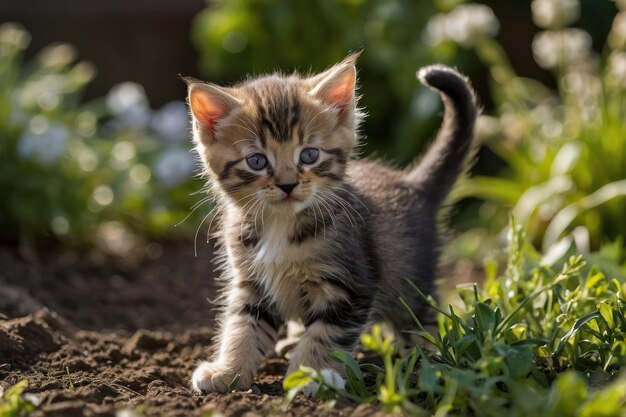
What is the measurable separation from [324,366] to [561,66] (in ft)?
10.9

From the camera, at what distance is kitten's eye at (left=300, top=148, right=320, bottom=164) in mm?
3236

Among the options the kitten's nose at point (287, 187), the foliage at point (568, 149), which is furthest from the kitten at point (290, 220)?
the foliage at point (568, 149)

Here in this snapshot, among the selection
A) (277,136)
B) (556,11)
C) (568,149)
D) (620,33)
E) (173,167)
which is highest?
(556,11)

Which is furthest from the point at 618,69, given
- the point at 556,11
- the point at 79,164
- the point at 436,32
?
the point at 79,164

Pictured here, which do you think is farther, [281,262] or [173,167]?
[173,167]

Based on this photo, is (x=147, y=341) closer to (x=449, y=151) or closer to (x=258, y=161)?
(x=258, y=161)

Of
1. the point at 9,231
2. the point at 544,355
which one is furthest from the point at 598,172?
the point at 9,231

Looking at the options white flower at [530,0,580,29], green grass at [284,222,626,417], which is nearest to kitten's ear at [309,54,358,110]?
green grass at [284,222,626,417]

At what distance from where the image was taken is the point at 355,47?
288 inches

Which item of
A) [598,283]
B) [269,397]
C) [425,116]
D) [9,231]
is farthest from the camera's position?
[425,116]

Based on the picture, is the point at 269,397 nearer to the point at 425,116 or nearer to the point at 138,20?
the point at 425,116

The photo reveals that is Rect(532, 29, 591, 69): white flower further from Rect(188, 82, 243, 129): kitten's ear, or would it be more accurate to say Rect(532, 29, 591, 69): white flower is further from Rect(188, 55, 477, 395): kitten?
Rect(188, 82, 243, 129): kitten's ear

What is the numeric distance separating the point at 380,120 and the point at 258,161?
14.7 feet

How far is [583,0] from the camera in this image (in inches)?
308
